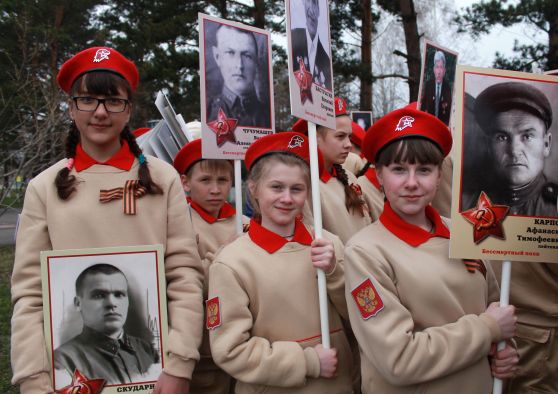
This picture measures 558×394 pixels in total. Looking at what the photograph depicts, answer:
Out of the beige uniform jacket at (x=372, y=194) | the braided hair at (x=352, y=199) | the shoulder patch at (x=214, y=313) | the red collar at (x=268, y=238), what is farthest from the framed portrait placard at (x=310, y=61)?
the beige uniform jacket at (x=372, y=194)

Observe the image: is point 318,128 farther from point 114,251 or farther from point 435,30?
point 435,30

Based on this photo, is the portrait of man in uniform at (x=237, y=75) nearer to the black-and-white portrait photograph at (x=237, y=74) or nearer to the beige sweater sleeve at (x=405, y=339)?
the black-and-white portrait photograph at (x=237, y=74)

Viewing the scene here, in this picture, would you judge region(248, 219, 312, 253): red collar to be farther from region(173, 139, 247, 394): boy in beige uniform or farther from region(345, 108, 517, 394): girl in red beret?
region(173, 139, 247, 394): boy in beige uniform

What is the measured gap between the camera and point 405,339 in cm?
238

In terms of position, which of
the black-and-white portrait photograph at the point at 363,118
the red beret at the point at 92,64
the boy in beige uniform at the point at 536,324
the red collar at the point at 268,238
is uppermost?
the black-and-white portrait photograph at the point at 363,118

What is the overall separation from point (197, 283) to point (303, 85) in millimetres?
1082

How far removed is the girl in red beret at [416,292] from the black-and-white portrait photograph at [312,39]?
45cm

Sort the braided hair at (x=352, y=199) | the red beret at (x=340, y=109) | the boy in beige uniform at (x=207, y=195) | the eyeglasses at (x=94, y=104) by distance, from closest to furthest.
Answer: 1. the eyeglasses at (x=94, y=104)
2. the boy in beige uniform at (x=207, y=195)
3. the braided hair at (x=352, y=199)
4. the red beret at (x=340, y=109)

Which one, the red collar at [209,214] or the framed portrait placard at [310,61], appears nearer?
the framed portrait placard at [310,61]

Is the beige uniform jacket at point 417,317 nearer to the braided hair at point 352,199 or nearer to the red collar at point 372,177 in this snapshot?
the braided hair at point 352,199

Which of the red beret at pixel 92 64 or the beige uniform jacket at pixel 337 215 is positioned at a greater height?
the red beret at pixel 92 64

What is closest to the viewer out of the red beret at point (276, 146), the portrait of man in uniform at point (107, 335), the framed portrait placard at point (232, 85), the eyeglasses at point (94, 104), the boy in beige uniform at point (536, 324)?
the portrait of man in uniform at point (107, 335)

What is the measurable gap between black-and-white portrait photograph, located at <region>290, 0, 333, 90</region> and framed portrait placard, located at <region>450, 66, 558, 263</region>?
2.44 ft

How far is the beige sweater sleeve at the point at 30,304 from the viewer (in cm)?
251
